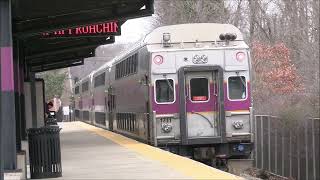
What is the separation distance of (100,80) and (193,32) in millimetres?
18510

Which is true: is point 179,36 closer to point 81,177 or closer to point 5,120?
point 81,177

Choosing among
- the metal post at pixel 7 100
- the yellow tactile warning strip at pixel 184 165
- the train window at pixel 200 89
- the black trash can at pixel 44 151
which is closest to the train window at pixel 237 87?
the train window at pixel 200 89

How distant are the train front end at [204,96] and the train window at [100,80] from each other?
52.4ft

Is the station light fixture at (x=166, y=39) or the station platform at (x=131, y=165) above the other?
the station light fixture at (x=166, y=39)

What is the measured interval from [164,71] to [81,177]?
19.3 feet

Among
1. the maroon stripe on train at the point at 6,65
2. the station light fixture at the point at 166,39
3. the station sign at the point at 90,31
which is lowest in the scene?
the maroon stripe on train at the point at 6,65

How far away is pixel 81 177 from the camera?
40.5 feet

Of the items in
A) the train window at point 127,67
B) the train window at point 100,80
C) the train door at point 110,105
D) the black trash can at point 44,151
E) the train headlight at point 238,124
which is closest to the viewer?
the black trash can at point 44,151

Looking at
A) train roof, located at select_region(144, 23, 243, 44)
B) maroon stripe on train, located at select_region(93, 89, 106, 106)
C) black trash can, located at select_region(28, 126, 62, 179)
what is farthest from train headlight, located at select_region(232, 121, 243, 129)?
maroon stripe on train, located at select_region(93, 89, 106, 106)

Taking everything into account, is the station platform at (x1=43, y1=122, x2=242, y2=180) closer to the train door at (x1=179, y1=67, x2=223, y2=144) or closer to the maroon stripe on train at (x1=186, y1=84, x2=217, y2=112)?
the train door at (x1=179, y1=67, x2=223, y2=144)

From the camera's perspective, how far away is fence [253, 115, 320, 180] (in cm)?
1791

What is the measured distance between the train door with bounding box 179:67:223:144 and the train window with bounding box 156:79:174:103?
0.30m

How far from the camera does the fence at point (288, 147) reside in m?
17.9

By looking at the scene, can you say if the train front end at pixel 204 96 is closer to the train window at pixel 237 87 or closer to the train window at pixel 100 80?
the train window at pixel 237 87
